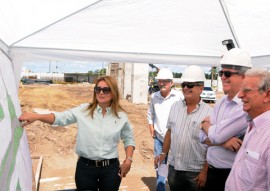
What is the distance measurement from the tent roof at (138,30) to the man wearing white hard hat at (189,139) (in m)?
0.84

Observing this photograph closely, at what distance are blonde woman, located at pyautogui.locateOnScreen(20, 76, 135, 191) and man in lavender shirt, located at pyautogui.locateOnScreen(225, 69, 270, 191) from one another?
3.99 ft

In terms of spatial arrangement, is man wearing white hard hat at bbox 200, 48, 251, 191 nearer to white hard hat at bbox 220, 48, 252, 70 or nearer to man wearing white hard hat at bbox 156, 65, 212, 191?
white hard hat at bbox 220, 48, 252, 70

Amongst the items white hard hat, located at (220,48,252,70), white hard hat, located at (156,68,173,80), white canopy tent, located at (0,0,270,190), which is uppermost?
white canopy tent, located at (0,0,270,190)

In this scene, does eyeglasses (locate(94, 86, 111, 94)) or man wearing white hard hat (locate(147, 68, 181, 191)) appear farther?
man wearing white hard hat (locate(147, 68, 181, 191))

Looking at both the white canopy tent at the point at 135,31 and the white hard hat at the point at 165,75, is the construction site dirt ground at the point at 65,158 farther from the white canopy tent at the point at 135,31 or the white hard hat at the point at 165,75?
the white canopy tent at the point at 135,31

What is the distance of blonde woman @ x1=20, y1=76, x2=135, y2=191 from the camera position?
291 cm

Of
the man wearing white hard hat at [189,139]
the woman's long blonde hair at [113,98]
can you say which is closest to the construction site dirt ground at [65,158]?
the man wearing white hard hat at [189,139]

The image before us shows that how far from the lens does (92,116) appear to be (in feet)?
9.73

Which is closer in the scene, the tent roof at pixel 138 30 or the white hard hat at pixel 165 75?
the tent roof at pixel 138 30

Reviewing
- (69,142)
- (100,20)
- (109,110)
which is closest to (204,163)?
(109,110)

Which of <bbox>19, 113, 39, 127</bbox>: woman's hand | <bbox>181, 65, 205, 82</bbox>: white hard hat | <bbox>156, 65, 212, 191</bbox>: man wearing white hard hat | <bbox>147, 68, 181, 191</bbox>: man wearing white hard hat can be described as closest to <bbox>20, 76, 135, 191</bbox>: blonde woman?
<bbox>19, 113, 39, 127</bbox>: woman's hand

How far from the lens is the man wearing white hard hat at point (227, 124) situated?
2424 mm

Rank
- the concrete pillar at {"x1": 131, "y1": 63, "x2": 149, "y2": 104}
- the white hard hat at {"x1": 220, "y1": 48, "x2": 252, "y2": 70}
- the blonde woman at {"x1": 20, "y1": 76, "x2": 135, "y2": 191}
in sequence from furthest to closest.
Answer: the concrete pillar at {"x1": 131, "y1": 63, "x2": 149, "y2": 104} < the blonde woman at {"x1": 20, "y1": 76, "x2": 135, "y2": 191} < the white hard hat at {"x1": 220, "y1": 48, "x2": 252, "y2": 70}

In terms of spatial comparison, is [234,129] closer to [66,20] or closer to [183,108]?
[183,108]
